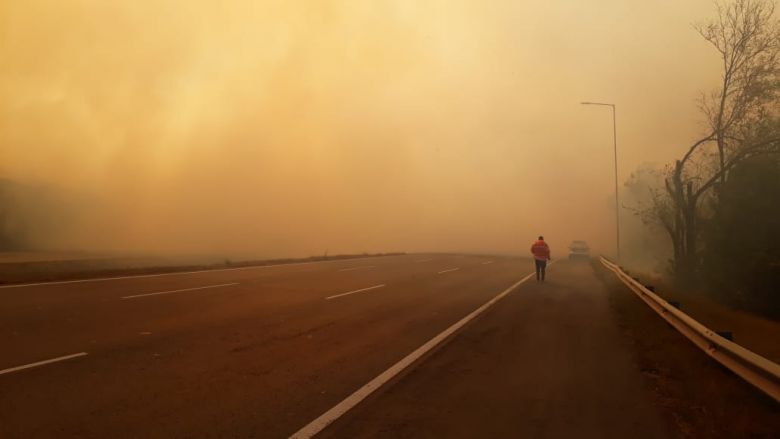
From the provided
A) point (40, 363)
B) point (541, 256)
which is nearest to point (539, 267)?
point (541, 256)

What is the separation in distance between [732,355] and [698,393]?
3.36 ft

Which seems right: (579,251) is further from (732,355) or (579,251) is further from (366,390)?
(366,390)

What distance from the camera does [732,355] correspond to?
22.7 ft

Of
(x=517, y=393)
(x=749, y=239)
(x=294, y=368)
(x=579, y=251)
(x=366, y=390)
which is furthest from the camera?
(x=579, y=251)

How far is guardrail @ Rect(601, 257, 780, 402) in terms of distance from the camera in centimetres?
544

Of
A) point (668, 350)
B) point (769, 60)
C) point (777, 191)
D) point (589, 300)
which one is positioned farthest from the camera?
point (769, 60)

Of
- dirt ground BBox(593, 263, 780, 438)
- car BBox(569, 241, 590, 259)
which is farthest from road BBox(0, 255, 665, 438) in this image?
car BBox(569, 241, 590, 259)

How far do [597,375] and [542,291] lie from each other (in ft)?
39.6

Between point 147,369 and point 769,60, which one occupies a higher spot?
point 769,60

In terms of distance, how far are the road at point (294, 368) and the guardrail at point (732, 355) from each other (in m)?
1.16

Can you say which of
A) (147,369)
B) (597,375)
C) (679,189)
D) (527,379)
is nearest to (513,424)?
(527,379)

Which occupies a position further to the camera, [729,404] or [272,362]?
[272,362]

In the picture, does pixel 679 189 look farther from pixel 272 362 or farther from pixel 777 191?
pixel 272 362

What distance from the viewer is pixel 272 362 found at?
7.41m
